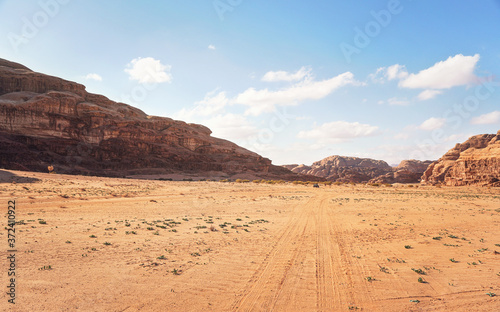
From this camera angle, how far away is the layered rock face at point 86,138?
6658 cm

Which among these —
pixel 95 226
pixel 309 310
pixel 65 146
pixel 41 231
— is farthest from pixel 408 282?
pixel 65 146

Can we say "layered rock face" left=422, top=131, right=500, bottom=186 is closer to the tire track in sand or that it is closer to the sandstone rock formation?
the sandstone rock formation

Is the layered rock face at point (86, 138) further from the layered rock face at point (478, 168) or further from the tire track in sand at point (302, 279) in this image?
the tire track in sand at point (302, 279)

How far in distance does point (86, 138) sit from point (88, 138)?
545mm

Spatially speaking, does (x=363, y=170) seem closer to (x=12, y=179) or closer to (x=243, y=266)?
(x=12, y=179)

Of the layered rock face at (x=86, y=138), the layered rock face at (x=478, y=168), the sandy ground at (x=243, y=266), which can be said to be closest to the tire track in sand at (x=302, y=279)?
the sandy ground at (x=243, y=266)

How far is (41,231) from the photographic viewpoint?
10578mm

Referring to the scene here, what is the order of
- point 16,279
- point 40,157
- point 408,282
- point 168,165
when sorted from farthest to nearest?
point 168,165, point 40,157, point 408,282, point 16,279

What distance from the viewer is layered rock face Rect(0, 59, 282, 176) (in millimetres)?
66575

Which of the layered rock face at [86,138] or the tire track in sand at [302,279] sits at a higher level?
the layered rock face at [86,138]

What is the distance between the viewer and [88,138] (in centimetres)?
8019

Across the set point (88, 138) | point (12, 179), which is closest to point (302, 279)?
point (12, 179)

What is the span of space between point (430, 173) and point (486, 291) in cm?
10160

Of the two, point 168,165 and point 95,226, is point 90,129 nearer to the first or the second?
point 168,165
